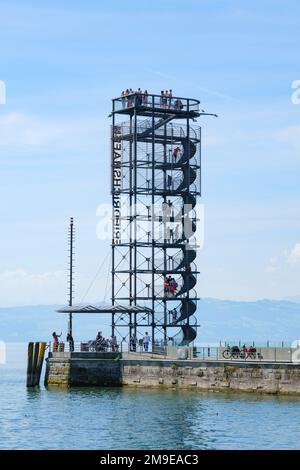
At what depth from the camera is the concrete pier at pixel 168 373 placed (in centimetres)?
7144

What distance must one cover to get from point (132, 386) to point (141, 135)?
20.1 meters

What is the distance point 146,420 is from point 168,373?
13.8 metres

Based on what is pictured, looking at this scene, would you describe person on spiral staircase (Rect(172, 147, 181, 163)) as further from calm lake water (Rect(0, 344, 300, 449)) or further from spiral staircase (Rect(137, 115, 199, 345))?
calm lake water (Rect(0, 344, 300, 449))

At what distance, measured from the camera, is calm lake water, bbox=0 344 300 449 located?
55.7 m

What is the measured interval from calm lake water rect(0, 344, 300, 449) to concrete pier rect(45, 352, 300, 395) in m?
0.77

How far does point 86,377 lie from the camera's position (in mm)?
80562

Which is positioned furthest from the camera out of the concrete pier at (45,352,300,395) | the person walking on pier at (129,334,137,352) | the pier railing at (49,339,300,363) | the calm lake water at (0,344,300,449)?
the person walking on pier at (129,334,137,352)

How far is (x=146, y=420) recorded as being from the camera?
63.4 meters

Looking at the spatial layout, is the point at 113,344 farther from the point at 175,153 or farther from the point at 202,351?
the point at 175,153

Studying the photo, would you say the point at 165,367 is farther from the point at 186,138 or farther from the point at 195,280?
the point at 186,138

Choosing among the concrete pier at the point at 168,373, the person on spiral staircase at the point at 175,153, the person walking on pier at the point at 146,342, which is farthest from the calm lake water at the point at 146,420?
the person on spiral staircase at the point at 175,153

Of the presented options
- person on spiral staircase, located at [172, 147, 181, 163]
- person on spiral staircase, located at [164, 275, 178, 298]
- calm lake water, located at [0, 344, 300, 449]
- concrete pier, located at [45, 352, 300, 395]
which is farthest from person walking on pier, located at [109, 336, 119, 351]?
person on spiral staircase, located at [172, 147, 181, 163]

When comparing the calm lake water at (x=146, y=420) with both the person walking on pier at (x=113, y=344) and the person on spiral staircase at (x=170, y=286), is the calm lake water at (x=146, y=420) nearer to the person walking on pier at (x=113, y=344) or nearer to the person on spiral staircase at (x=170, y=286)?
the person walking on pier at (x=113, y=344)

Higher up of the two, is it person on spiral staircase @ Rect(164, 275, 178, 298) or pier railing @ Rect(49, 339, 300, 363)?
person on spiral staircase @ Rect(164, 275, 178, 298)
